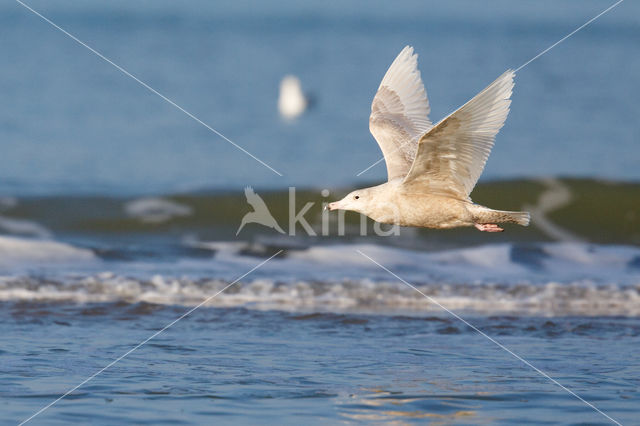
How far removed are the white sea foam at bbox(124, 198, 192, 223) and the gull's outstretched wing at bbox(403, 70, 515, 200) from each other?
25.4 feet

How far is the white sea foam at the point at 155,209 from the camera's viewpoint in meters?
15.1

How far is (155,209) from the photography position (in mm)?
15469

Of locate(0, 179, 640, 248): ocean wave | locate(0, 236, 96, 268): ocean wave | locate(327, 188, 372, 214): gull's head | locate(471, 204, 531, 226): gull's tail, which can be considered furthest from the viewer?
locate(0, 179, 640, 248): ocean wave

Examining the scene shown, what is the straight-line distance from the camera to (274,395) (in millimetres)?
6902

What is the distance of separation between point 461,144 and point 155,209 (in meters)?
8.69

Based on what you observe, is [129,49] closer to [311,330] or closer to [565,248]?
[565,248]

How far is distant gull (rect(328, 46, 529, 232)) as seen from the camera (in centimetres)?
723

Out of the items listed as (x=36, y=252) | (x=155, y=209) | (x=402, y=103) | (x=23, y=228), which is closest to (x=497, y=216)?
(x=402, y=103)

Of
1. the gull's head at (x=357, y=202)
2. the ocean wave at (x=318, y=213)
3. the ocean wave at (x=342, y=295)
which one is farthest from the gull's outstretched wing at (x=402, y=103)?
the ocean wave at (x=318, y=213)

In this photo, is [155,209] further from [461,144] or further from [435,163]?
[461,144]

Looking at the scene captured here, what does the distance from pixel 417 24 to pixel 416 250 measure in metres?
46.5

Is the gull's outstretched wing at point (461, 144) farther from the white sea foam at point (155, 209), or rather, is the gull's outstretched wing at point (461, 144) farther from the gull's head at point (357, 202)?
the white sea foam at point (155, 209)

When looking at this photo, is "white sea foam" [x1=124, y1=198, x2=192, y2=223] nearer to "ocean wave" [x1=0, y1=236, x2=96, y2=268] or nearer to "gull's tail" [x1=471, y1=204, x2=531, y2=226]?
"ocean wave" [x1=0, y1=236, x2=96, y2=268]

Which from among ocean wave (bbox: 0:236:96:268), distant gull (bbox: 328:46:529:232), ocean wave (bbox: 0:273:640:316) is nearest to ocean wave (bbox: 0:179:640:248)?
ocean wave (bbox: 0:236:96:268)
